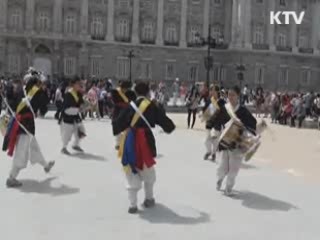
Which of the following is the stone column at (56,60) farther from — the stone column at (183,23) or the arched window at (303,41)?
the arched window at (303,41)

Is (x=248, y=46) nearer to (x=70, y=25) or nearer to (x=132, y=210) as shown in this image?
(x=70, y=25)

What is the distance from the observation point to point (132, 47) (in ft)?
187

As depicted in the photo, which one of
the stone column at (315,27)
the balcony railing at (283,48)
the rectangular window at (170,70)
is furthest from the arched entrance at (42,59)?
the stone column at (315,27)

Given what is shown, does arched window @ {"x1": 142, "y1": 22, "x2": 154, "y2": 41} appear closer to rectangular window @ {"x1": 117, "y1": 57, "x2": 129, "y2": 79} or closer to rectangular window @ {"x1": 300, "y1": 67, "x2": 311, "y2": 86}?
rectangular window @ {"x1": 117, "y1": 57, "x2": 129, "y2": 79}

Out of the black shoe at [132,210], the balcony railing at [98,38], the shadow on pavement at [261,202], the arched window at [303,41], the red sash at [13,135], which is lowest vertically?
the shadow on pavement at [261,202]

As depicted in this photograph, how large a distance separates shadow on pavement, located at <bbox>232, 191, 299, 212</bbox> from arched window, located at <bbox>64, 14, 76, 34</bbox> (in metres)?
46.9

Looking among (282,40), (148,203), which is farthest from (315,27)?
(148,203)

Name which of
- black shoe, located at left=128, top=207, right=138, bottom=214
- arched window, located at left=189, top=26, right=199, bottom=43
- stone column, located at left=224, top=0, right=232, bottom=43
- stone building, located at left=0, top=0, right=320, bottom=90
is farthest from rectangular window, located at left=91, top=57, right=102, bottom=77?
black shoe, located at left=128, top=207, right=138, bottom=214

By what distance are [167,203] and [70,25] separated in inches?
1885

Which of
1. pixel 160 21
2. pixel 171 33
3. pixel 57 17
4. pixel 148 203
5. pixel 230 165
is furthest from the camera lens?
pixel 171 33

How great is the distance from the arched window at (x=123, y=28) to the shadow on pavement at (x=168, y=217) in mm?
49811

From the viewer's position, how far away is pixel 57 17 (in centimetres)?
5462

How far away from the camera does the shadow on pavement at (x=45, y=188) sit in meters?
9.25

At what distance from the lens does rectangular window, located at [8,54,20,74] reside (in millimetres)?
52625
